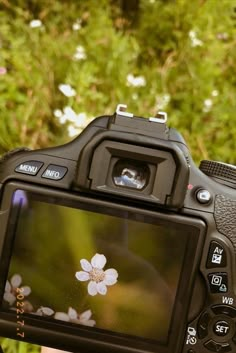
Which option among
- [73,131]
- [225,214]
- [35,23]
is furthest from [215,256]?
[35,23]

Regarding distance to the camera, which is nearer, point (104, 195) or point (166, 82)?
point (104, 195)

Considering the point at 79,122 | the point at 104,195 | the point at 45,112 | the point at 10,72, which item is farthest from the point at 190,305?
the point at 10,72

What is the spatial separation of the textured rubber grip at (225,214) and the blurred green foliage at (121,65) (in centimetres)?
77

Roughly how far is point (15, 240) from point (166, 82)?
1.09m

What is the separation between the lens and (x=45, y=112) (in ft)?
5.08

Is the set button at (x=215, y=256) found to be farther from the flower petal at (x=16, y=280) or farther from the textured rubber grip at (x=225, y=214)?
the flower petal at (x=16, y=280)

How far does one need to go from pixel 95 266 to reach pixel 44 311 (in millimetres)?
84

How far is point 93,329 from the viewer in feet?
2.51

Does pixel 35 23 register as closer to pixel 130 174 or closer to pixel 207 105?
pixel 207 105

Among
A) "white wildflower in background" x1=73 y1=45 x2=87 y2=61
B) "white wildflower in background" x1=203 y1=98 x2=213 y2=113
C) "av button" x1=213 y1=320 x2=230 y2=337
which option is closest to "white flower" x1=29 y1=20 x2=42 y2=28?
"white wildflower in background" x1=73 y1=45 x2=87 y2=61

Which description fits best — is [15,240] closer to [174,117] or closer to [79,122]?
[79,122]

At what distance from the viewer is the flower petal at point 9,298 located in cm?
76

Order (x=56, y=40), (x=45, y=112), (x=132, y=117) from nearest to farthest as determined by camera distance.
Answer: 1. (x=132, y=117)
2. (x=45, y=112)
3. (x=56, y=40)

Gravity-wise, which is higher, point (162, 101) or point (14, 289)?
point (162, 101)
